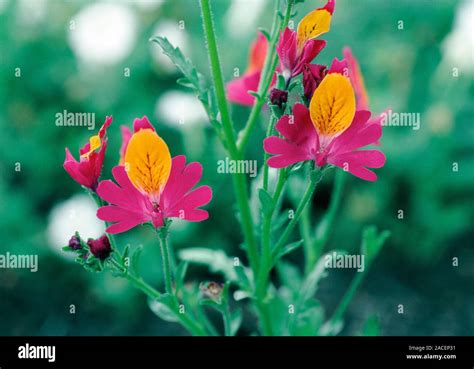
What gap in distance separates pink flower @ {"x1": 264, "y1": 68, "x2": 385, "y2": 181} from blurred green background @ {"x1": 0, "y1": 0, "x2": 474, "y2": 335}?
0.87 m

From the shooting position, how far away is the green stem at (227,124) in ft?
2.27

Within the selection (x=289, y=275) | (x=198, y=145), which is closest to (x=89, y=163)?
(x=289, y=275)

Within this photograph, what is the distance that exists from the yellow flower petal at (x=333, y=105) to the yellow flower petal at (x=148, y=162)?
0.15 meters

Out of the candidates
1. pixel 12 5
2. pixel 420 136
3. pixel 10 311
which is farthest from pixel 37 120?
Result: pixel 420 136

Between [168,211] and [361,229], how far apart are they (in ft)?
3.37

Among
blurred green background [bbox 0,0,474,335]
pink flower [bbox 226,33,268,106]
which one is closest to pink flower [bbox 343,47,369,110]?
pink flower [bbox 226,33,268,106]

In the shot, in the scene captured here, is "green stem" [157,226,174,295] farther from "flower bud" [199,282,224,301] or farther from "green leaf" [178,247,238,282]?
"green leaf" [178,247,238,282]

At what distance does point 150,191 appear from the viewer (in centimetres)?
63

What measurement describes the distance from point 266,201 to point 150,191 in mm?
134

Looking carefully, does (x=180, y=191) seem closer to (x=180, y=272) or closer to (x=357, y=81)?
(x=180, y=272)

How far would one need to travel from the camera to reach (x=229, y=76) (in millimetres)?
1605

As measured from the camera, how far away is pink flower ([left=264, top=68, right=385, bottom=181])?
1.93 ft

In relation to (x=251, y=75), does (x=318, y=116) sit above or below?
below

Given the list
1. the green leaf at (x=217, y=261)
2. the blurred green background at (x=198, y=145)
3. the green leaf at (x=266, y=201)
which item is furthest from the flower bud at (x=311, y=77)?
the blurred green background at (x=198, y=145)
